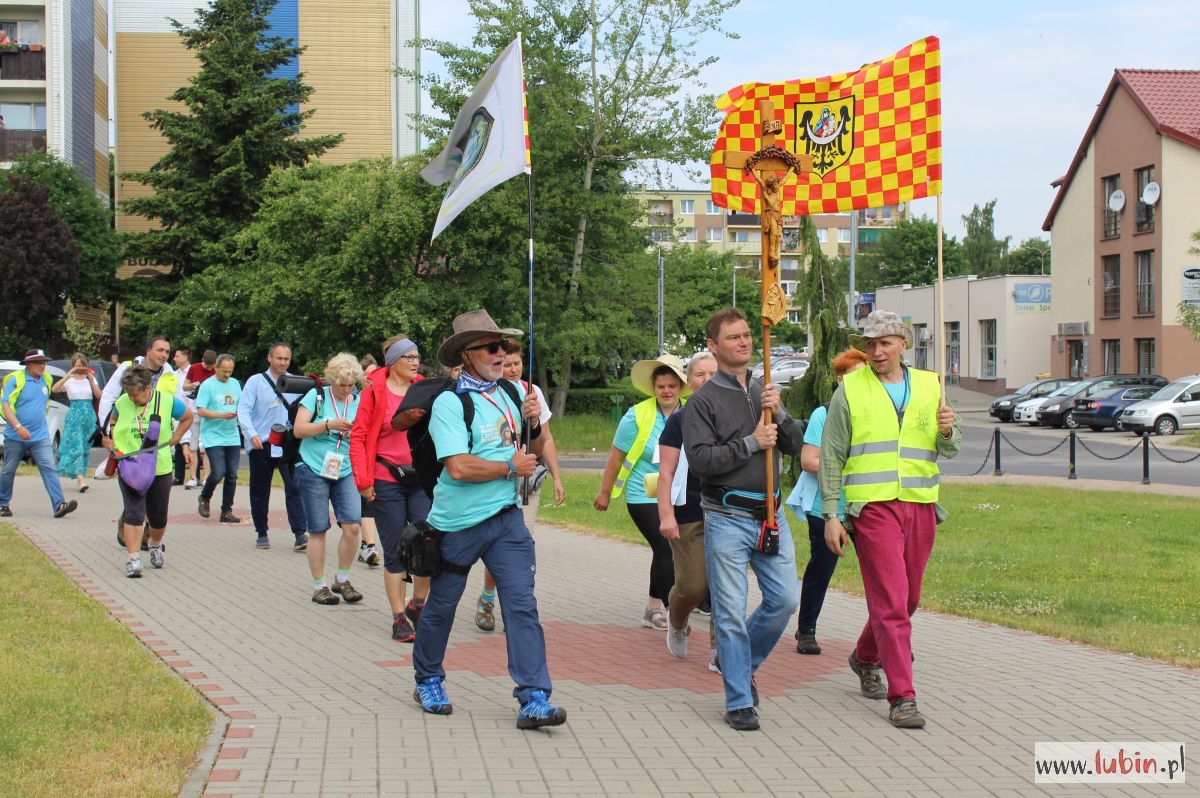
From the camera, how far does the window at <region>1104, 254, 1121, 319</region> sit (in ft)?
174

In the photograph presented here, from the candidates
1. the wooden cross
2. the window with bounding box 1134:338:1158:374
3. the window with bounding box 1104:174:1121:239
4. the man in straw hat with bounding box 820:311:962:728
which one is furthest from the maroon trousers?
the window with bounding box 1104:174:1121:239

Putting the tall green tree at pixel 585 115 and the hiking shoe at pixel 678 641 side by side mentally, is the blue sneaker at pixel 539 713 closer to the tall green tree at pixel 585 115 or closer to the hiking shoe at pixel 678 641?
the hiking shoe at pixel 678 641

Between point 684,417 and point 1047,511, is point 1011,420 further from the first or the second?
point 684,417

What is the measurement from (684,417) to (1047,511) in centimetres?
1140

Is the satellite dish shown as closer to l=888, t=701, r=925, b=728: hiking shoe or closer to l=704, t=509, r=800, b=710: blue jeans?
l=704, t=509, r=800, b=710: blue jeans

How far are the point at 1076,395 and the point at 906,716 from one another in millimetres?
37097

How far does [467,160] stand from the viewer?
775 cm

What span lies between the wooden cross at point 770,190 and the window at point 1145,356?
47.8 meters

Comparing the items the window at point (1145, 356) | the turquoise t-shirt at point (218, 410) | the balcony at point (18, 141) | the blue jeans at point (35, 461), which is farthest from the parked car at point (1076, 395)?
the balcony at point (18, 141)

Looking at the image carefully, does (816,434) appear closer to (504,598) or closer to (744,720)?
(744,720)

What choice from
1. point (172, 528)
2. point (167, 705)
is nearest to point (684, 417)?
point (167, 705)

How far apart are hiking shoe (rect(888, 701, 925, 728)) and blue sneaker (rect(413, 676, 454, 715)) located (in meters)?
2.14

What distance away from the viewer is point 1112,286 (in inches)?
2103

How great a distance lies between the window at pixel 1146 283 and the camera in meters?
50.5
